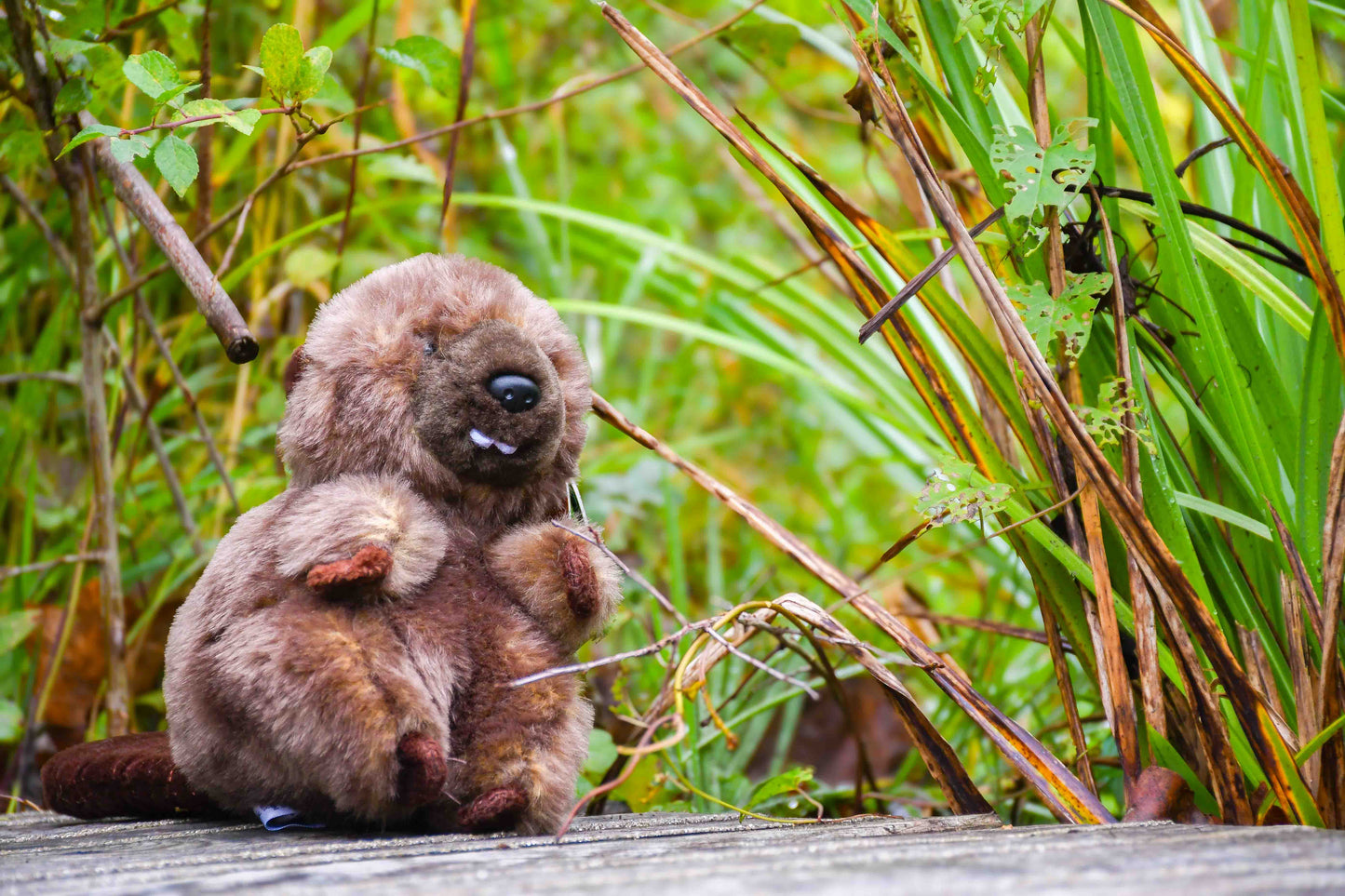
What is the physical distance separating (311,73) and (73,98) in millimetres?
282

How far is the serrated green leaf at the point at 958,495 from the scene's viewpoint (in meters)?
0.80

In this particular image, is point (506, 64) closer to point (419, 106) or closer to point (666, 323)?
point (419, 106)

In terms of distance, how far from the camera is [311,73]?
878mm

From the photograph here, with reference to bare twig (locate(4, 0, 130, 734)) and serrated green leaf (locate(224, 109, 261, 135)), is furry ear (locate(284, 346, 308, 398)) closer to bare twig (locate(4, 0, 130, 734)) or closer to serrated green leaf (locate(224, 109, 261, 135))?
serrated green leaf (locate(224, 109, 261, 135))

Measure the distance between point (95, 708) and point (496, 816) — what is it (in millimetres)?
879

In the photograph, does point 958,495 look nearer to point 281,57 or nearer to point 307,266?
point 281,57

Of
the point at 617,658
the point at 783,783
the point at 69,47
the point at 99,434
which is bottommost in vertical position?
the point at 783,783

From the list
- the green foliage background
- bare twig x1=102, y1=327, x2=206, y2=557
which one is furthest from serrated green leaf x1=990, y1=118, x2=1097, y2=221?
bare twig x1=102, y1=327, x2=206, y2=557

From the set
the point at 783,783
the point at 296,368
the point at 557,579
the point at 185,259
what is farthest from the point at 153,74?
the point at 783,783

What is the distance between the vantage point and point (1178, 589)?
745mm

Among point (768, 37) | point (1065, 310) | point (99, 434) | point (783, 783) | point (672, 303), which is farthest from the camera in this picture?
point (672, 303)

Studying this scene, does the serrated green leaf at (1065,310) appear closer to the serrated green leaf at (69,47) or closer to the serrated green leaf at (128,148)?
the serrated green leaf at (128,148)

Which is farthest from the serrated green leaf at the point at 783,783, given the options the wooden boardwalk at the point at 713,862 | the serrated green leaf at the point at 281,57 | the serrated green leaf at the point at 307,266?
the serrated green leaf at the point at 307,266

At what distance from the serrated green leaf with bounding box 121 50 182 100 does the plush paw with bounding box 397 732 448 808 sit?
55cm
